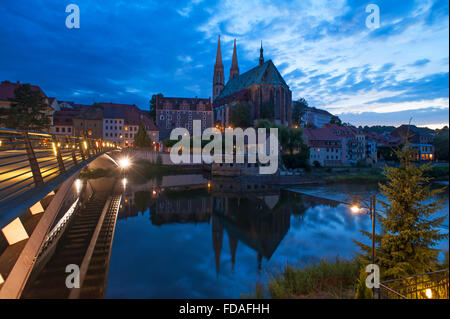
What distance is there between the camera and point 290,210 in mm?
31922

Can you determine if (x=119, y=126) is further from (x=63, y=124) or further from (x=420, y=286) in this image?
(x=420, y=286)

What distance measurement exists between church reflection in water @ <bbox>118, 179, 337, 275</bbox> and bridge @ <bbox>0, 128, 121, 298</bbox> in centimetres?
713

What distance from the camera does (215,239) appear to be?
21344mm

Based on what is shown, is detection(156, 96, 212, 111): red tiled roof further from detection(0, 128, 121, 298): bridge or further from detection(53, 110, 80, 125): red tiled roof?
detection(0, 128, 121, 298): bridge

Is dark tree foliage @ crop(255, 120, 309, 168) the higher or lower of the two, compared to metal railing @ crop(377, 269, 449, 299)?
higher

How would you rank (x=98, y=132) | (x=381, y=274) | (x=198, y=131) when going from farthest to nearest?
(x=198, y=131)
(x=98, y=132)
(x=381, y=274)

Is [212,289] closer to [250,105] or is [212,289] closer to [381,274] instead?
[381,274]

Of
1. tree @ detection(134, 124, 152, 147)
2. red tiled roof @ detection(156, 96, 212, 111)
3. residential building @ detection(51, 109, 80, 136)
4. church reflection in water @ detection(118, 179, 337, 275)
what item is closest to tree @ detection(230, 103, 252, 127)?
red tiled roof @ detection(156, 96, 212, 111)

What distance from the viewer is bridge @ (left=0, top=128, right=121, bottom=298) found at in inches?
192

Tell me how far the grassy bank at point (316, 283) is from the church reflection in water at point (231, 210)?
486 centimetres

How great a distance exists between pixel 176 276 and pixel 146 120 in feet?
235

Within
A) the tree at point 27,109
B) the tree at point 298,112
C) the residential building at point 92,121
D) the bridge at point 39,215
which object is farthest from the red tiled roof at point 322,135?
the bridge at point 39,215

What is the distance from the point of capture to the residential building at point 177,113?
91562 millimetres
